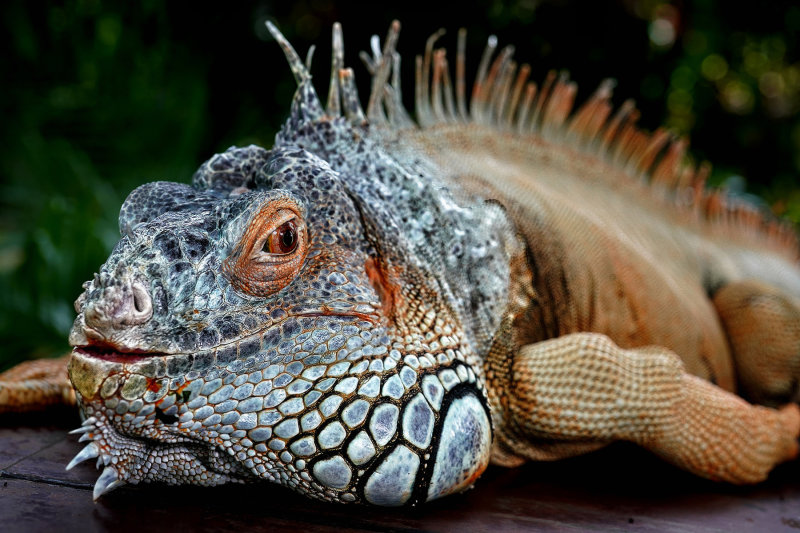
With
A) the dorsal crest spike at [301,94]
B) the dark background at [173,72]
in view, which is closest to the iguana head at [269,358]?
the dorsal crest spike at [301,94]

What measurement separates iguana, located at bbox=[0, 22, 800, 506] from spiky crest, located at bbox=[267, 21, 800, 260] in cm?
1

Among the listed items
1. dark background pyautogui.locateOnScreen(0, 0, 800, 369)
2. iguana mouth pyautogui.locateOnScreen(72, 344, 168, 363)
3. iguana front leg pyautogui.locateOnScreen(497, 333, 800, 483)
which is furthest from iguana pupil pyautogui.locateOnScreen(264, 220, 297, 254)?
dark background pyautogui.locateOnScreen(0, 0, 800, 369)

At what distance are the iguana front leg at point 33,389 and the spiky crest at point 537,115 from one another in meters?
1.34

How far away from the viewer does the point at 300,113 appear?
2074 mm

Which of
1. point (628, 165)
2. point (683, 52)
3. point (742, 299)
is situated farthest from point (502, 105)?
point (683, 52)

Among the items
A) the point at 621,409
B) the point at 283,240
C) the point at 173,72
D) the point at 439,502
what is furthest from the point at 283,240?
the point at 173,72

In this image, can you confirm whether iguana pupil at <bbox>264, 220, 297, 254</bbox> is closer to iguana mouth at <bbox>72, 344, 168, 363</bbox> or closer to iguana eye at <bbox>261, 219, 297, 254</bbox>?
iguana eye at <bbox>261, 219, 297, 254</bbox>

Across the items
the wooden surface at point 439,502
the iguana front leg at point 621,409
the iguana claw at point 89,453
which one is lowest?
the wooden surface at point 439,502

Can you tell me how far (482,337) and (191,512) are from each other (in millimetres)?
942

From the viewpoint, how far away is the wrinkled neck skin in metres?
1.56

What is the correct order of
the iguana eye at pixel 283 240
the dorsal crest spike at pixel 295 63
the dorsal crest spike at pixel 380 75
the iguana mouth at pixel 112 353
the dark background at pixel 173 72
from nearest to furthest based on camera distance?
the iguana mouth at pixel 112 353 → the iguana eye at pixel 283 240 → the dorsal crest spike at pixel 295 63 → the dorsal crest spike at pixel 380 75 → the dark background at pixel 173 72

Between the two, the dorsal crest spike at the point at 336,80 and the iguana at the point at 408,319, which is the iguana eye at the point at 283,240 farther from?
the dorsal crest spike at the point at 336,80

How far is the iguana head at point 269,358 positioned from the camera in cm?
156

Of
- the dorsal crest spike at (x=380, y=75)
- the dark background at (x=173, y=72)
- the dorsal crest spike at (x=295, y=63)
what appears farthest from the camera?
the dark background at (x=173, y=72)
